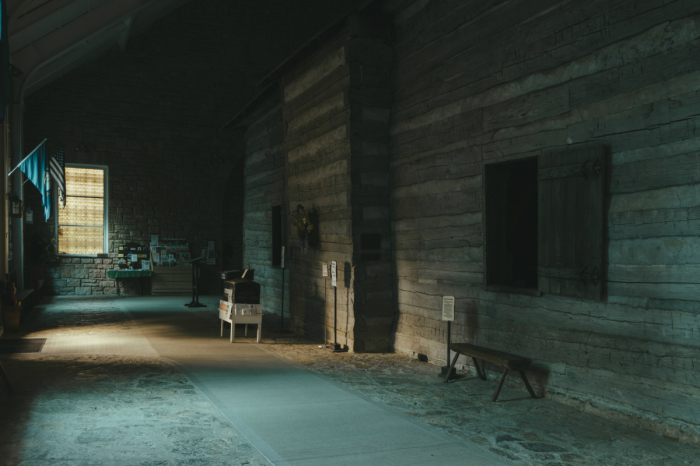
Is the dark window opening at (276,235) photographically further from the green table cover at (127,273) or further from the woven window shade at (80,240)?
the woven window shade at (80,240)

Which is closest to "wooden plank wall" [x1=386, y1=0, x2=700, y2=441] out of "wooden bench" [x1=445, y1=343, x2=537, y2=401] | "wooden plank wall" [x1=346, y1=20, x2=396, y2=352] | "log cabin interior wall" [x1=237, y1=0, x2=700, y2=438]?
"log cabin interior wall" [x1=237, y1=0, x2=700, y2=438]

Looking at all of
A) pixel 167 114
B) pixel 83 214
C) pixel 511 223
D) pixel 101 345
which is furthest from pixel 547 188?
pixel 83 214

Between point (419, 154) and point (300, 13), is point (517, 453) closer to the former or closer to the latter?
point (419, 154)

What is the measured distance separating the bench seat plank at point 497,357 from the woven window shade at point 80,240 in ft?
42.5

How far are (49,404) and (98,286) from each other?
11854 millimetres

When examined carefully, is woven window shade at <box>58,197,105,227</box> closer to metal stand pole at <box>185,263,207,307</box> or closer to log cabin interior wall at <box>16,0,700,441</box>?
metal stand pole at <box>185,263,207,307</box>

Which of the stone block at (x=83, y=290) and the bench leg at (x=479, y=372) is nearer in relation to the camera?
the bench leg at (x=479, y=372)

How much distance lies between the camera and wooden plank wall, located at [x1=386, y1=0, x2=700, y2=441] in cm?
460

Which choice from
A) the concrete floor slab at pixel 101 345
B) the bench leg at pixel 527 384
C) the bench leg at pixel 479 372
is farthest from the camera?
the concrete floor slab at pixel 101 345

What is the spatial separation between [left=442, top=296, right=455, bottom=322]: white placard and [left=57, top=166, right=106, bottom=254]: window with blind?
1261 centimetres

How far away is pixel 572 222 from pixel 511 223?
1.38m

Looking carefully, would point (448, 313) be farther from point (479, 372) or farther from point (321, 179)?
point (321, 179)

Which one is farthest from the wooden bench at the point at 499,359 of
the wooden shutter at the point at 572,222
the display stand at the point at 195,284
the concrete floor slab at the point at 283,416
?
the display stand at the point at 195,284

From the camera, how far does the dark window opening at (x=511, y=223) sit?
6551 mm
